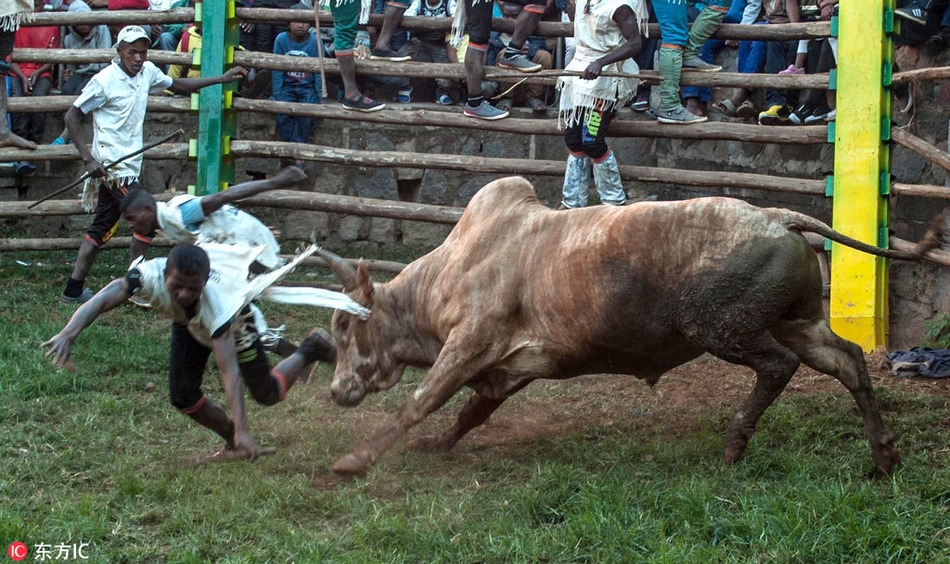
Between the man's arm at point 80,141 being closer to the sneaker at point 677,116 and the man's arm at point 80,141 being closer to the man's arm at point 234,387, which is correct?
the man's arm at point 234,387

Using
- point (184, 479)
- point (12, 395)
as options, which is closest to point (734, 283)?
point (184, 479)

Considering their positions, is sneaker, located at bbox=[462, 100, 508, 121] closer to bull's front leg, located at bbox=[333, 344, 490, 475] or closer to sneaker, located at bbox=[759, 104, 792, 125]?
sneaker, located at bbox=[759, 104, 792, 125]

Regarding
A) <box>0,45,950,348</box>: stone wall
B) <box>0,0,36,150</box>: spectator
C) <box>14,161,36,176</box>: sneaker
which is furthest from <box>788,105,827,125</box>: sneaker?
<box>14,161,36,176</box>: sneaker

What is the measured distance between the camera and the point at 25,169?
467 inches

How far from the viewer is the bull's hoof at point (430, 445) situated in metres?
6.23

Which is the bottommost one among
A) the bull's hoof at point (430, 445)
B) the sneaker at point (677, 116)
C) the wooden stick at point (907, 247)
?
the bull's hoof at point (430, 445)

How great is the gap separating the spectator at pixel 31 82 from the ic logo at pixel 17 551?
800 cm

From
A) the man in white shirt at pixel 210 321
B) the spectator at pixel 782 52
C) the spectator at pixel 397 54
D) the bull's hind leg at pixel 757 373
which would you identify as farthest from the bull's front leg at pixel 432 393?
the spectator at pixel 397 54

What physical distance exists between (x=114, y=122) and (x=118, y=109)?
116mm

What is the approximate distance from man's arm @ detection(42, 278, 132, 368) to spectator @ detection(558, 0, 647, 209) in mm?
4308

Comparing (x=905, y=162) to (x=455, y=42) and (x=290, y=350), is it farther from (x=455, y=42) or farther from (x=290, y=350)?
(x=290, y=350)

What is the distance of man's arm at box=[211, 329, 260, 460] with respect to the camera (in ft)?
17.8

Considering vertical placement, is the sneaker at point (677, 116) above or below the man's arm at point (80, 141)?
above

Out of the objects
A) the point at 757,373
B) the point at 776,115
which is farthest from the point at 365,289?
the point at 776,115
